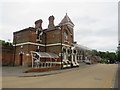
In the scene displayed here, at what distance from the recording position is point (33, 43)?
21.2 metres

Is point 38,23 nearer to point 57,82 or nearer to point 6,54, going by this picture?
point 6,54

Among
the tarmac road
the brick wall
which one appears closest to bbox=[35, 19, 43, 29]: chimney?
the brick wall

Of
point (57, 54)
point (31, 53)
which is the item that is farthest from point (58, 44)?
point (31, 53)

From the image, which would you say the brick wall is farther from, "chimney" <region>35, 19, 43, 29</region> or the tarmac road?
the tarmac road

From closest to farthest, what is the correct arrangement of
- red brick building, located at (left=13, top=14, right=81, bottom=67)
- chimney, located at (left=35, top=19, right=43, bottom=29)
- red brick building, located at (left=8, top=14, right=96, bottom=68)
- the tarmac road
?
the tarmac road < red brick building, located at (left=8, top=14, right=96, bottom=68) < red brick building, located at (left=13, top=14, right=81, bottom=67) < chimney, located at (left=35, top=19, right=43, bottom=29)

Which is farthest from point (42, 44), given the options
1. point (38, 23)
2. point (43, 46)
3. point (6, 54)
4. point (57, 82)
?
point (57, 82)

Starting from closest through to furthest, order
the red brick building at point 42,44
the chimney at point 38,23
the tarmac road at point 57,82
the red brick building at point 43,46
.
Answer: the tarmac road at point 57,82 < the red brick building at point 43,46 < the red brick building at point 42,44 < the chimney at point 38,23

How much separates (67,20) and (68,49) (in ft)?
26.1

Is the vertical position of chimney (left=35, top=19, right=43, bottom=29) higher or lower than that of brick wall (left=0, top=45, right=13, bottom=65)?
higher

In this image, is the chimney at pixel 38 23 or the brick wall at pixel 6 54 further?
the chimney at pixel 38 23

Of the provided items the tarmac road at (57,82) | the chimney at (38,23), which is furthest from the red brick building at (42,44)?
the tarmac road at (57,82)

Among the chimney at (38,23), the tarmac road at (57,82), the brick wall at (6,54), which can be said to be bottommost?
the tarmac road at (57,82)

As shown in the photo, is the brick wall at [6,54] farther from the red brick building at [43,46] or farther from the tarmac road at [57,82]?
the tarmac road at [57,82]

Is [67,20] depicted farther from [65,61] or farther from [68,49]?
[65,61]
